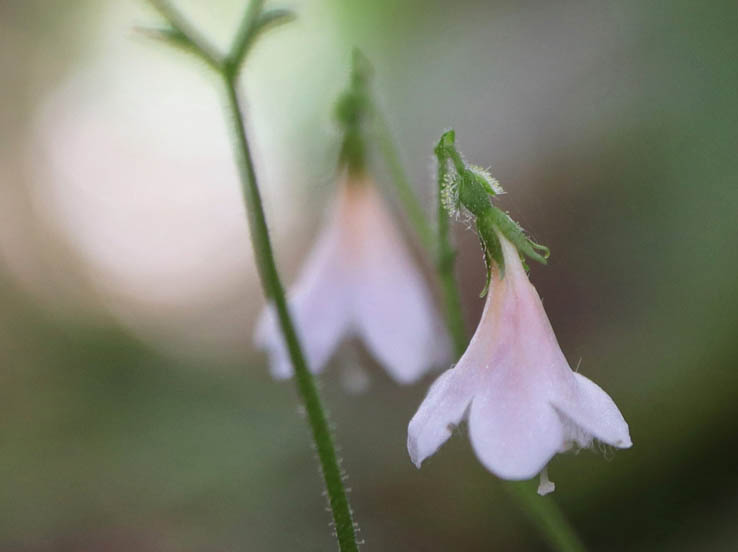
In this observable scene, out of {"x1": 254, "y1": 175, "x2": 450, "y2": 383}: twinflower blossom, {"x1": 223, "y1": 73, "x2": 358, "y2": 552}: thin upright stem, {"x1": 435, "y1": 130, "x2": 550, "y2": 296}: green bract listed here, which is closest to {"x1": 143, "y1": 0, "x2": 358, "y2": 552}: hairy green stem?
{"x1": 223, "y1": 73, "x2": 358, "y2": 552}: thin upright stem

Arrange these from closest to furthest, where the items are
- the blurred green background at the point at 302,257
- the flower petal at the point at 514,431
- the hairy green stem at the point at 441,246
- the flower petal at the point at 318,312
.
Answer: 1. the flower petal at the point at 514,431
2. the hairy green stem at the point at 441,246
3. the flower petal at the point at 318,312
4. the blurred green background at the point at 302,257

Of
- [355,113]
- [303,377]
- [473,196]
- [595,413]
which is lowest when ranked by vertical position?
[595,413]

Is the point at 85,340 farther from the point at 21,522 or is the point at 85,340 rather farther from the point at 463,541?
the point at 463,541

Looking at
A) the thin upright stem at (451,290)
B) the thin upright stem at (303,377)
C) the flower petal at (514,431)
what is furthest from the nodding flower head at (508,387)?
the thin upright stem at (451,290)

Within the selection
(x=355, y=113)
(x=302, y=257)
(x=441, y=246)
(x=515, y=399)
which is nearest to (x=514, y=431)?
(x=515, y=399)

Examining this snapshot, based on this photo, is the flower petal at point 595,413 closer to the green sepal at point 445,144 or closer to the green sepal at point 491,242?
the green sepal at point 491,242

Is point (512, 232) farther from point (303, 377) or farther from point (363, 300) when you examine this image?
point (363, 300)

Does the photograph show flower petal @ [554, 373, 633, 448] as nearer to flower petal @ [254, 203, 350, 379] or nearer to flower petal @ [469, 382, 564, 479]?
flower petal @ [469, 382, 564, 479]
